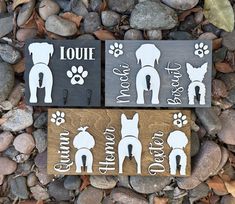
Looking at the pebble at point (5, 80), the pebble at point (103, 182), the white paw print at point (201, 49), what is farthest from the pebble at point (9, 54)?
the white paw print at point (201, 49)

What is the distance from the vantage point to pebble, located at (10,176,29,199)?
139 centimetres

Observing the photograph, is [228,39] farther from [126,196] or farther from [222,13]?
[126,196]

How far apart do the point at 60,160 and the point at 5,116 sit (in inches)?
8.8

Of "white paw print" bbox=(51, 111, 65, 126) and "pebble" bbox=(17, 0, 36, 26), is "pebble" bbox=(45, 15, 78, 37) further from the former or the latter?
"white paw print" bbox=(51, 111, 65, 126)

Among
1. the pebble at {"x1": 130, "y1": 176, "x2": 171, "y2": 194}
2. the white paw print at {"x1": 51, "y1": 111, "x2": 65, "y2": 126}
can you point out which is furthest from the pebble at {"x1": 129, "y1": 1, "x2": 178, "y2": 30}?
the pebble at {"x1": 130, "y1": 176, "x2": 171, "y2": 194}

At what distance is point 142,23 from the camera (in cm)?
132

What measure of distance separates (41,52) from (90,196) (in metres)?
0.47

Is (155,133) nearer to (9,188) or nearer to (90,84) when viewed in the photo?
(90,84)

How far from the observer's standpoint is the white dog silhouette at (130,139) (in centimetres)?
133

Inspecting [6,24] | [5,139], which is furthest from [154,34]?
[5,139]

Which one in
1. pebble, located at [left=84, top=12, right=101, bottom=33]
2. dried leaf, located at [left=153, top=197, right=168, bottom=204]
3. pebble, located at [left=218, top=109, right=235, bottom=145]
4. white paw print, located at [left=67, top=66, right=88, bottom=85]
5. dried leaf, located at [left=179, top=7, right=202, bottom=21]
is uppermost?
dried leaf, located at [left=179, top=7, right=202, bottom=21]

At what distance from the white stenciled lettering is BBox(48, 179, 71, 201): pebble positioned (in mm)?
323

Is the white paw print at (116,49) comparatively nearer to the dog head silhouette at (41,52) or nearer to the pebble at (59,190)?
the dog head silhouette at (41,52)

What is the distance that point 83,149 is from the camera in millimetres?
1342
